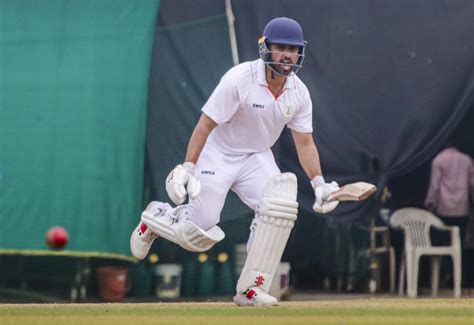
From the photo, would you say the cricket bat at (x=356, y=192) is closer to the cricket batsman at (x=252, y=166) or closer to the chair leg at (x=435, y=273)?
the cricket batsman at (x=252, y=166)

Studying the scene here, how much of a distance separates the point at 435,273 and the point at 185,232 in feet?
14.8

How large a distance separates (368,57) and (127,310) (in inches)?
161

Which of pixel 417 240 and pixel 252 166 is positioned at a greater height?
pixel 252 166

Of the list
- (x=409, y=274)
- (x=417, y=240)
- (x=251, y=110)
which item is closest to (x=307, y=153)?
(x=251, y=110)

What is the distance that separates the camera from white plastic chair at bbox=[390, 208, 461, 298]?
1246 centimetres

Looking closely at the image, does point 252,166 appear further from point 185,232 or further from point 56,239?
point 56,239

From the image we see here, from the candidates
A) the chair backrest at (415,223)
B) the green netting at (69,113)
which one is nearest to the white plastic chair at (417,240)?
the chair backrest at (415,223)

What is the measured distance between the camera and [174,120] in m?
11.9

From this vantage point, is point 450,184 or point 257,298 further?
point 450,184

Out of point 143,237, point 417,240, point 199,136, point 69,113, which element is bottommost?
point 143,237

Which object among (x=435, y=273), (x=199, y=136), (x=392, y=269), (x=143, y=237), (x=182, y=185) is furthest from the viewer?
(x=392, y=269)

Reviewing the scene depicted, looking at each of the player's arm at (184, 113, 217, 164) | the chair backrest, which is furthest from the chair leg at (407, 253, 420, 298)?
the player's arm at (184, 113, 217, 164)

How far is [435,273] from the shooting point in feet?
41.8

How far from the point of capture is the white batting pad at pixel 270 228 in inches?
332
